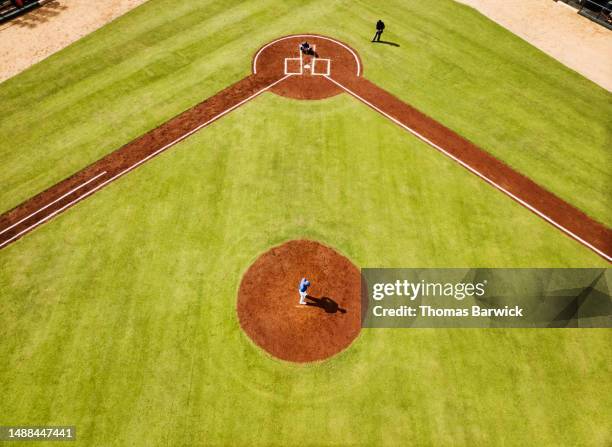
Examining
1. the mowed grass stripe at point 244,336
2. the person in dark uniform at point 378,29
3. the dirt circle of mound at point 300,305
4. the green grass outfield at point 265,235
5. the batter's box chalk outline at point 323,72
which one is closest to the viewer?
the mowed grass stripe at point 244,336

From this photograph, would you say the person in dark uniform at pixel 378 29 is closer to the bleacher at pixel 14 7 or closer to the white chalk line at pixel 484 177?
the white chalk line at pixel 484 177

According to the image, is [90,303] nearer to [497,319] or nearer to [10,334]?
[10,334]

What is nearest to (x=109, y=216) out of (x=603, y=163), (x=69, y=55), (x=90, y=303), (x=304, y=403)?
(x=90, y=303)

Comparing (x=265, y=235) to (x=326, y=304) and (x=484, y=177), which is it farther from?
(x=484, y=177)

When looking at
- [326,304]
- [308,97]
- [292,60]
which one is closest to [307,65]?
[292,60]

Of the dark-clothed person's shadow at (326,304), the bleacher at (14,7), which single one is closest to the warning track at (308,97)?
the dark-clothed person's shadow at (326,304)

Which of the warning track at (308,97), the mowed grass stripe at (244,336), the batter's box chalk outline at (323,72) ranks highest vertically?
the batter's box chalk outline at (323,72)

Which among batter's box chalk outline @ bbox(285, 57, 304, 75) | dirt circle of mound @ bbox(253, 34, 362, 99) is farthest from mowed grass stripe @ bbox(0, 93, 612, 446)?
batter's box chalk outline @ bbox(285, 57, 304, 75)
